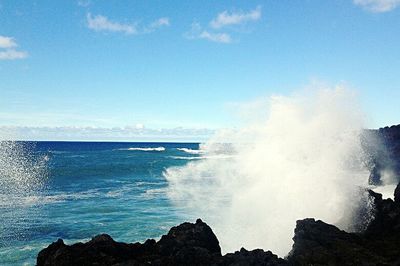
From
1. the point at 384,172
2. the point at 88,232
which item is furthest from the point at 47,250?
the point at 384,172

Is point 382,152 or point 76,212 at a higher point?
point 382,152

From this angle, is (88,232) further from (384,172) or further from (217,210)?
(384,172)

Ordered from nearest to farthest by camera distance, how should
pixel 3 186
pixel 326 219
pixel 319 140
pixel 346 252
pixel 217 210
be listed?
1. pixel 346 252
2. pixel 326 219
3. pixel 319 140
4. pixel 217 210
5. pixel 3 186

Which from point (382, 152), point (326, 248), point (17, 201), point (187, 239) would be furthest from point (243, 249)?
point (382, 152)

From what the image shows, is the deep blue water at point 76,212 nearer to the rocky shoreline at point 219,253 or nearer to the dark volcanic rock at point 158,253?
the dark volcanic rock at point 158,253

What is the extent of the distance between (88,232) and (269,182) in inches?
612

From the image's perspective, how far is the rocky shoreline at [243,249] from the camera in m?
12.8

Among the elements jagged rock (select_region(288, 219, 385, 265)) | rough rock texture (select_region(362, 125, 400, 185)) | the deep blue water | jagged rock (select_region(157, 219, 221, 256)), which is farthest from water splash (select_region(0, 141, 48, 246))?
rough rock texture (select_region(362, 125, 400, 185))

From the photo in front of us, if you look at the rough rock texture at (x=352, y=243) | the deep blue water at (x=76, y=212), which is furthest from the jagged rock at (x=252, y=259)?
the deep blue water at (x=76, y=212)

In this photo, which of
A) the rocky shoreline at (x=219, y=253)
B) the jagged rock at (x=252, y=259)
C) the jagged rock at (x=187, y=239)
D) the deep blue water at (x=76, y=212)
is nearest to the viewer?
the jagged rock at (x=252, y=259)

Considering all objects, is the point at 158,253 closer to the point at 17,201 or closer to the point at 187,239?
the point at 187,239

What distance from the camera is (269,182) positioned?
34.2 meters

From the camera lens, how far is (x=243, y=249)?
1355 centimetres

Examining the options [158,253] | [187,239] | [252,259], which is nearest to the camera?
[252,259]
